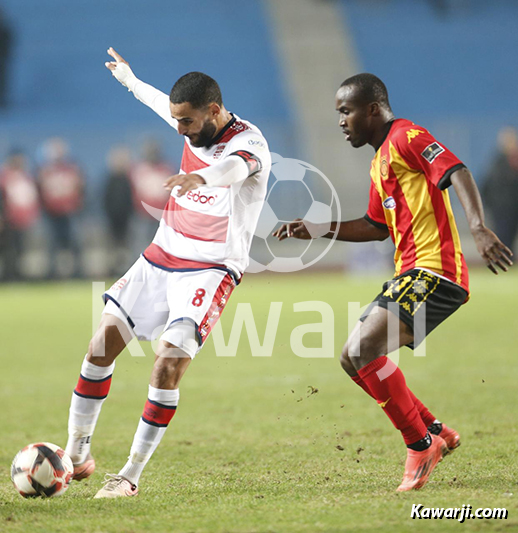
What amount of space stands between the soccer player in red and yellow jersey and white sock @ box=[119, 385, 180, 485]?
1029mm

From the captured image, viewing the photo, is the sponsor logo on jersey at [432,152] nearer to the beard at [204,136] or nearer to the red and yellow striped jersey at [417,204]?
the red and yellow striped jersey at [417,204]

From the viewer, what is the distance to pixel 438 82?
2994cm

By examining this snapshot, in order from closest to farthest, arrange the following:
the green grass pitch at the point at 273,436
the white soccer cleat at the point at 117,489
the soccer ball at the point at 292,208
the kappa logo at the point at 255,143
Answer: the green grass pitch at the point at 273,436
the white soccer cleat at the point at 117,489
the kappa logo at the point at 255,143
the soccer ball at the point at 292,208

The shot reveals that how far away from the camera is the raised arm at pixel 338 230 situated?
5.60m

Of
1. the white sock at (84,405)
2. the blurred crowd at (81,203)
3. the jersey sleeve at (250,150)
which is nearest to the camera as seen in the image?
the jersey sleeve at (250,150)

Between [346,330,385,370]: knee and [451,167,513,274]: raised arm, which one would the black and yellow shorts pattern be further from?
[451,167,513,274]: raised arm

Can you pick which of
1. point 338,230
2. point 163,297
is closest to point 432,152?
point 338,230

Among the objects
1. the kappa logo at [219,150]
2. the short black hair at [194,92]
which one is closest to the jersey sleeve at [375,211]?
the kappa logo at [219,150]

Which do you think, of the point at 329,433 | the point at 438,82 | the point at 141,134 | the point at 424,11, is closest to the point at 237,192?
the point at 329,433

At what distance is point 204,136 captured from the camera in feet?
18.4

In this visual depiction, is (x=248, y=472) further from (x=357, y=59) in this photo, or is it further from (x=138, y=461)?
(x=357, y=59)

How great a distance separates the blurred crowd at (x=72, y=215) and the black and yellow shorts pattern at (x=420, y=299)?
14.6m

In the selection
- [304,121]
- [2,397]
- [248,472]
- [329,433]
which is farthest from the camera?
[304,121]

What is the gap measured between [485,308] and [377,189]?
967cm
